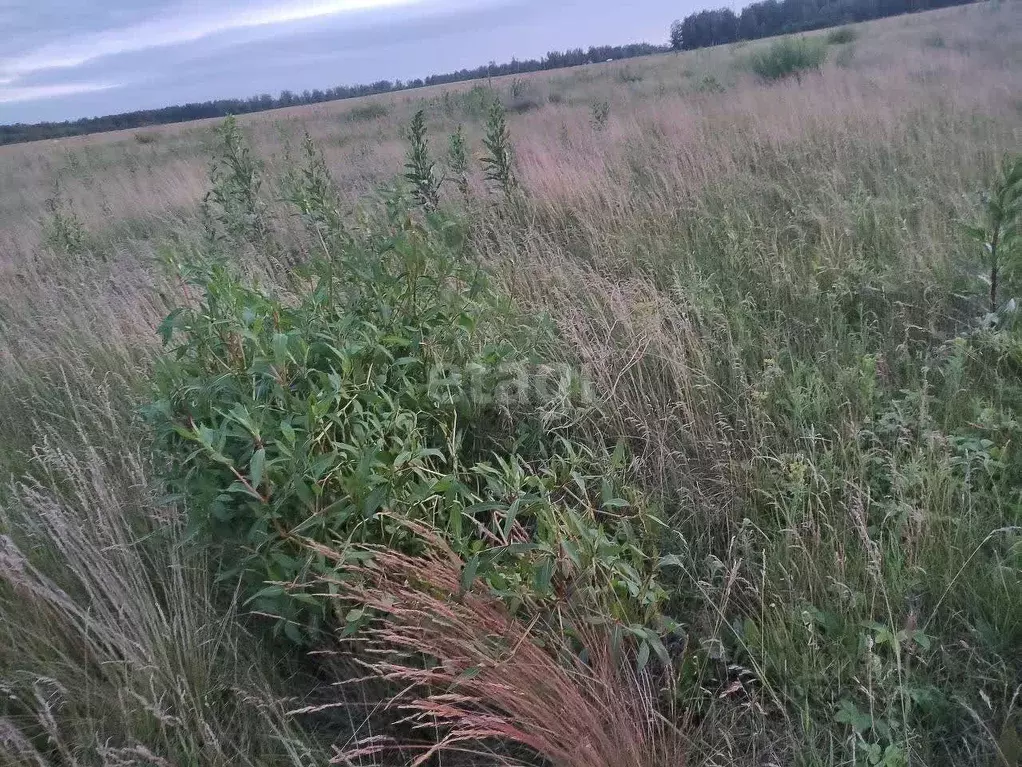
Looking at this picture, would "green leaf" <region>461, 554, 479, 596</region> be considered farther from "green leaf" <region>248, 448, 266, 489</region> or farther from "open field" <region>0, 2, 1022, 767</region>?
"green leaf" <region>248, 448, 266, 489</region>

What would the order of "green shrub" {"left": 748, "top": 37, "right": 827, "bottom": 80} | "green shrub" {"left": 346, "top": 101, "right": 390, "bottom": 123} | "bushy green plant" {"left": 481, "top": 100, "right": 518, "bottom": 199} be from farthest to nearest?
"green shrub" {"left": 346, "top": 101, "right": 390, "bottom": 123} → "green shrub" {"left": 748, "top": 37, "right": 827, "bottom": 80} → "bushy green plant" {"left": 481, "top": 100, "right": 518, "bottom": 199}

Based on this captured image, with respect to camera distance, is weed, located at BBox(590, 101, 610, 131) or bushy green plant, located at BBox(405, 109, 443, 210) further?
weed, located at BBox(590, 101, 610, 131)

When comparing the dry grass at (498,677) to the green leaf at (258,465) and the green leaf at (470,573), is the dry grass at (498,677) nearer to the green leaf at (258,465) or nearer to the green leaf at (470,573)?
the green leaf at (470,573)

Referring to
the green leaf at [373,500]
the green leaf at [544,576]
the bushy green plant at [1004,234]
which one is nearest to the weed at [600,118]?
the bushy green plant at [1004,234]

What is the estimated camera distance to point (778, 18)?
44.4 metres

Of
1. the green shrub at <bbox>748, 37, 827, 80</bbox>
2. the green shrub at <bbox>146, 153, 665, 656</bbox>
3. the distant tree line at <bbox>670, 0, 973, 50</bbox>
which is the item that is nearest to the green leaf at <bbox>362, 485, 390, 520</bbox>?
the green shrub at <bbox>146, 153, 665, 656</bbox>

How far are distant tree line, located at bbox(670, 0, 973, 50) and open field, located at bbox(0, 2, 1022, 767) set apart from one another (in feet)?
136

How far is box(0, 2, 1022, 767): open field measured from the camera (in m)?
1.71

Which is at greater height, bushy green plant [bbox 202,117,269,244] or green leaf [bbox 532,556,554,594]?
bushy green plant [bbox 202,117,269,244]

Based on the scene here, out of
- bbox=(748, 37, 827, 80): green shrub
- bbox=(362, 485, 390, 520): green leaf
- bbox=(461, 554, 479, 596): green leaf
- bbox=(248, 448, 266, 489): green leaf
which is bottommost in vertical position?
bbox=(461, 554, 479, 596): green leaf

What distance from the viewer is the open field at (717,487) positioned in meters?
1.71

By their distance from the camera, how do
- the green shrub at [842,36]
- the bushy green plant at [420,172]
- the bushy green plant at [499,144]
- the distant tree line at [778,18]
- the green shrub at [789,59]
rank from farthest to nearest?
the distant tree line at [778,18], the green shrub at [842,36], the green shrub at [789,59], the bushy green plant at [499,144], the bushy green plant at [420,172]

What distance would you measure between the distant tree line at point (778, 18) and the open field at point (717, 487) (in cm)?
4155

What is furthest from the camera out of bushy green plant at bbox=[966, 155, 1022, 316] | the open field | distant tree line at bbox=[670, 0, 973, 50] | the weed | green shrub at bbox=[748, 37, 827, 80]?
distant tree line at bbox=[670, 0, 973, 50]
